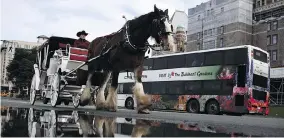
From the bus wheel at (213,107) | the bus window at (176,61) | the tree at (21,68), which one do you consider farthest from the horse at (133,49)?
the tree at (21,68)

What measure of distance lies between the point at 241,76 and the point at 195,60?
3408 mm

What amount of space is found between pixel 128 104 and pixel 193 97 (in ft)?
19.8

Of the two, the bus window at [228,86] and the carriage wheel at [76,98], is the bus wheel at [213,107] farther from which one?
the carriage wheel at [76,98]

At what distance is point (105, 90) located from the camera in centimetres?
1022

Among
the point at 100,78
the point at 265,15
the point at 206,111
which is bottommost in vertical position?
the point at 206,111

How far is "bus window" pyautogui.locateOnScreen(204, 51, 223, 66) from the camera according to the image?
2112cm

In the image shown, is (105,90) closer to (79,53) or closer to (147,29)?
(79,53)

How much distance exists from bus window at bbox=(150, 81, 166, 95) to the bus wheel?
11.7ft

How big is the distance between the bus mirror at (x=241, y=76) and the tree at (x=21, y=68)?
40.6 m

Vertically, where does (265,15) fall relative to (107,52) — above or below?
above

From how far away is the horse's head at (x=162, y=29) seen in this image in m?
7.83

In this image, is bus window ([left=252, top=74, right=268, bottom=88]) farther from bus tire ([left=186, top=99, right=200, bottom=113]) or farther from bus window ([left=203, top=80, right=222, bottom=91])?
bus tire ([left=186, top=99, right=200, bottom=113])

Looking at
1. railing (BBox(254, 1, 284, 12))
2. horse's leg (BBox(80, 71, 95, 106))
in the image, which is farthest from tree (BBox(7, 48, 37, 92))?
horse's leg (BBox(80, 71, 95, 106))

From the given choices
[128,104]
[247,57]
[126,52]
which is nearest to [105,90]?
A: [126,52]
